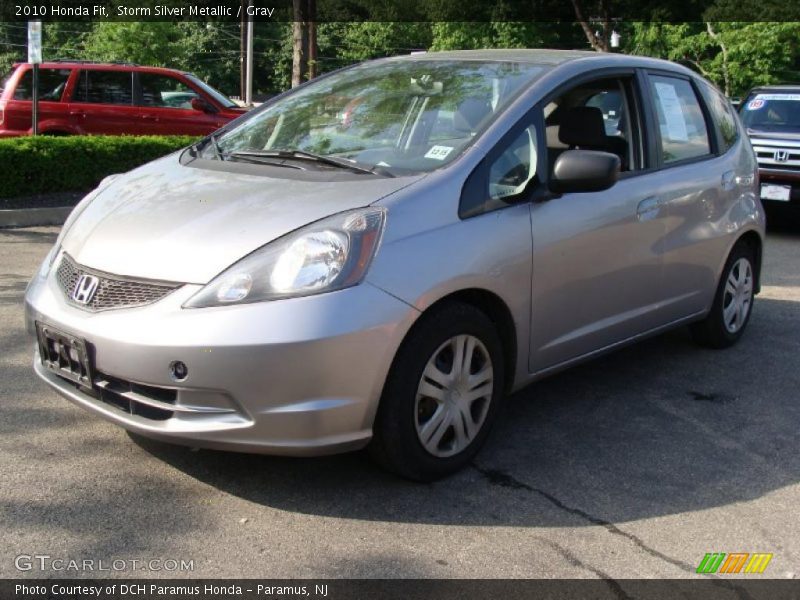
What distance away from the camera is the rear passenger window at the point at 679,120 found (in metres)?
5.05

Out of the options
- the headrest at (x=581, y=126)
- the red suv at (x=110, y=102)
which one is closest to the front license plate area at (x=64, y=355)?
the headrest at (x=581, y=126)

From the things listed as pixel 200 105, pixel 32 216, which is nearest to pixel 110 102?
pixel 200 105

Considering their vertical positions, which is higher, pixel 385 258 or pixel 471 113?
pixel 471 113

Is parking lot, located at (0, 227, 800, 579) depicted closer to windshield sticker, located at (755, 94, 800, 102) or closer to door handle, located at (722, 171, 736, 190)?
door handle, located at (722, 171, 736, 190)

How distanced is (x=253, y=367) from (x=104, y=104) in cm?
1164

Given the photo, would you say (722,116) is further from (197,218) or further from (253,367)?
(253,367)

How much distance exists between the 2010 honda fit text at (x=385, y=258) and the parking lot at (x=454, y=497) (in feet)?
0.91

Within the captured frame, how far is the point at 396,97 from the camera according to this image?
14.8ft

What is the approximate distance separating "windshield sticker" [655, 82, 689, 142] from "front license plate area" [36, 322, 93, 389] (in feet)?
10.6

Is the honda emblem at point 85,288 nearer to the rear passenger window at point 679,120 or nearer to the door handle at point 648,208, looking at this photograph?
the door handle at point 648,208

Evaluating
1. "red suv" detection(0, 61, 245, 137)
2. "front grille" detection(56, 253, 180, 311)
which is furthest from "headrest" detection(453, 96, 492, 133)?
"red suv" detection(0, 61, 245, 137)

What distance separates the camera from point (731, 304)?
5.80 meters

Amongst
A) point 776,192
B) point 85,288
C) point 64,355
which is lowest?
point 776,192

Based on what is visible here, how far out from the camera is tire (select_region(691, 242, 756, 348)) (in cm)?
564
